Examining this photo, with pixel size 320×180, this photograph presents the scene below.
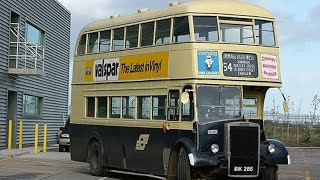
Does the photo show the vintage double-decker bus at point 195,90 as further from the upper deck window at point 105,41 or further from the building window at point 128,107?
the upper deck window at point 105,41

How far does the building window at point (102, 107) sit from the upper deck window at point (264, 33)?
17.0 feet

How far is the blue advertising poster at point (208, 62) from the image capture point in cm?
1331

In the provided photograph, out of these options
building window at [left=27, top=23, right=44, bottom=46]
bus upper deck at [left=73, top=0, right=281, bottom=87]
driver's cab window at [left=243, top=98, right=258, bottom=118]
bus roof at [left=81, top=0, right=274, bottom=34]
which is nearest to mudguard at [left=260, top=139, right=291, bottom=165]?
driver's cab window at [left=243, top=98, right=258, bottom=118]

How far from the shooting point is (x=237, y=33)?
13.9 meters

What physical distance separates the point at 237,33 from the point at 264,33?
789 mm

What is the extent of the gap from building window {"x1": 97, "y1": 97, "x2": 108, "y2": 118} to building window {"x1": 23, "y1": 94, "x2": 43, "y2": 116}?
1568cm

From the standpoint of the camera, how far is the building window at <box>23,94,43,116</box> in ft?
107

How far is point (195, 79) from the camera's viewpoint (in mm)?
13242

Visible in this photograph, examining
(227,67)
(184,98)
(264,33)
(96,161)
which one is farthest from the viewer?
(96,161)

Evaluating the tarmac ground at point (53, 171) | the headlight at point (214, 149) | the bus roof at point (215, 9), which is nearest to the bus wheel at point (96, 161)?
the tarmac ground at point (53, 171)

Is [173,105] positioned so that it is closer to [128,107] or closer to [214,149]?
[214,149]

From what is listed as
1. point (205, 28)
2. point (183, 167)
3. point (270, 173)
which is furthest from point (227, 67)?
point (270, 173)

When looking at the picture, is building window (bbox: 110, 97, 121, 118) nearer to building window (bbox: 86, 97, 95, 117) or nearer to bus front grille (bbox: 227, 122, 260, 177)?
building window (bbox: 86, 97, 95, 117)

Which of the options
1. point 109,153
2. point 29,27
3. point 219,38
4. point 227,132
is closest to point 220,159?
point 227,132
